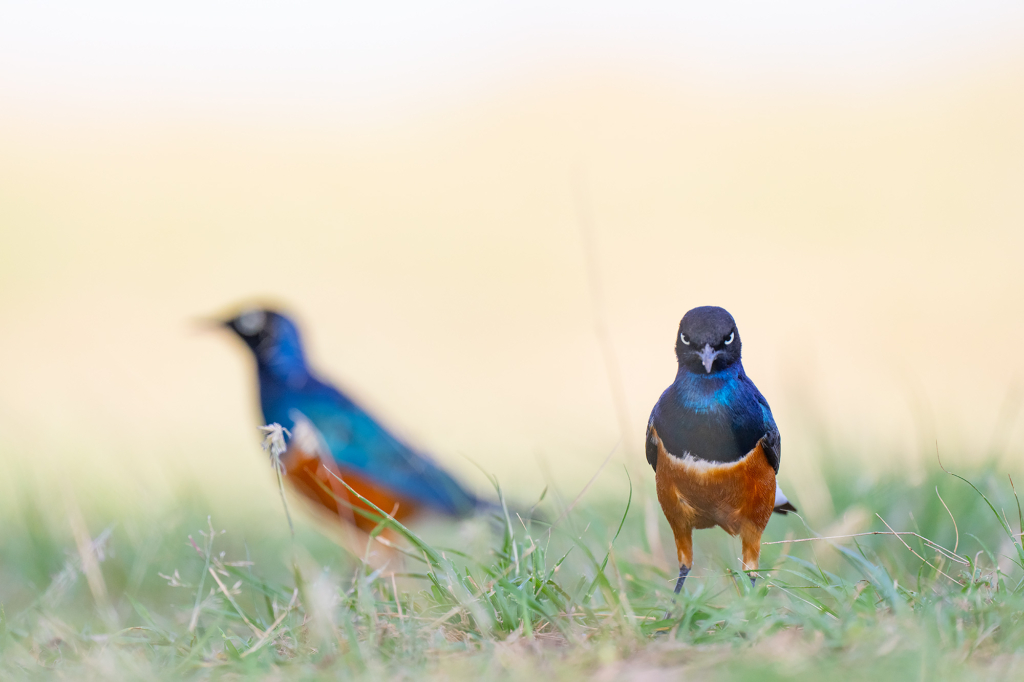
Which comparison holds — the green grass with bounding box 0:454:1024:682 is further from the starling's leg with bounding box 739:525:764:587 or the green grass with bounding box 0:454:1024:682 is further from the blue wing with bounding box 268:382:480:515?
the blue wing with bounding box 268:382:480:515

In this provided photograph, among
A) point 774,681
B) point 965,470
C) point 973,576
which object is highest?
point 774,681

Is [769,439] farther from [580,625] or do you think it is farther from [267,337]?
[267,337]

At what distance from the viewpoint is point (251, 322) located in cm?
519

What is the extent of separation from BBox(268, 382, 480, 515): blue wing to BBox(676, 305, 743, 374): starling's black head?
9.96 ft

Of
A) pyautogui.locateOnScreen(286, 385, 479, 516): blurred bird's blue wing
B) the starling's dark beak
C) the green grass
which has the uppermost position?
the starling's dark beak

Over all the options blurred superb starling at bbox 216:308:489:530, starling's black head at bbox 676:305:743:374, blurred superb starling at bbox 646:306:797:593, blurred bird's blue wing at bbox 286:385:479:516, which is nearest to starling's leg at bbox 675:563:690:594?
blurred superb starling at bbox 646:306:797:593

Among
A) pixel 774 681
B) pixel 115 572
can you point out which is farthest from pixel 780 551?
pixel 115 572

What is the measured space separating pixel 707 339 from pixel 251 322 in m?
3.45

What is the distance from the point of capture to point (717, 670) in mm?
2145

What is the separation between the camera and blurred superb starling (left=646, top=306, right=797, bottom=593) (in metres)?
2.32

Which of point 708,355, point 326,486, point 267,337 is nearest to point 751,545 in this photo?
point 708,355

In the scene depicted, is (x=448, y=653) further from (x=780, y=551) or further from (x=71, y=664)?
(x=780, y=551)

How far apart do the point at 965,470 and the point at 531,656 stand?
258cm

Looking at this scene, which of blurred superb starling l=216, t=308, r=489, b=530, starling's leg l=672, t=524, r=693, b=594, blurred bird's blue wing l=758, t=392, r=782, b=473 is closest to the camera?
blurred bird's blue wing l=758, t=392, r=782, b=473
